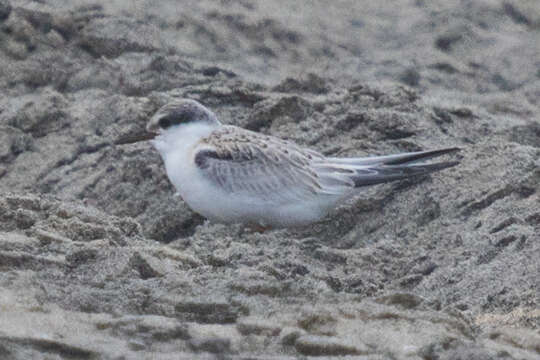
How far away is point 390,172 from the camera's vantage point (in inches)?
255

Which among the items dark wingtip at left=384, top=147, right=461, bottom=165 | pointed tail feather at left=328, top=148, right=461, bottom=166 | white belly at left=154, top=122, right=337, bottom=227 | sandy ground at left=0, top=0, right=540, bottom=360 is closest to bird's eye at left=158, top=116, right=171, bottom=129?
white belly at left=154, top=122, right=337, bottom=227

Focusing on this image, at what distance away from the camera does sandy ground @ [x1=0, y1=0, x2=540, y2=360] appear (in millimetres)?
4191

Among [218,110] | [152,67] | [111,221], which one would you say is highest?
[152,67]

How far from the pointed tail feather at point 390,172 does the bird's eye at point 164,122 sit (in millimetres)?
1083

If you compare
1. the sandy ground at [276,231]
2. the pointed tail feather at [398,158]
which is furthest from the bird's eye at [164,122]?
the pointed tail feather at [398,158]

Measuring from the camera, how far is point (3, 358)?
3795 mm

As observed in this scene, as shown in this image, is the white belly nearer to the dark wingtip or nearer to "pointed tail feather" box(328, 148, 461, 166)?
"pointed tail feather" box(328, 148, 461, 166)

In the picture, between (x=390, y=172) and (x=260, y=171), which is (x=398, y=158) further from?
(x=260, y=171)

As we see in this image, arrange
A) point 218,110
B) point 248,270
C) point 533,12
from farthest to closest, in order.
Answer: point 533,12
point 218,110
point 248,270

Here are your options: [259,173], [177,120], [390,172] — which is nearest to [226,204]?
[259,173]

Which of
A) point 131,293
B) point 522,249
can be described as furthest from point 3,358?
point 522,249

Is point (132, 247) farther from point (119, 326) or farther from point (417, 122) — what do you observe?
point (417, 122)

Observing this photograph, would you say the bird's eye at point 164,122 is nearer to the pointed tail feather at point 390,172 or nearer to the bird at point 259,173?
the bird at point 259,173

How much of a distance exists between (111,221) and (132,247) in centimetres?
67
